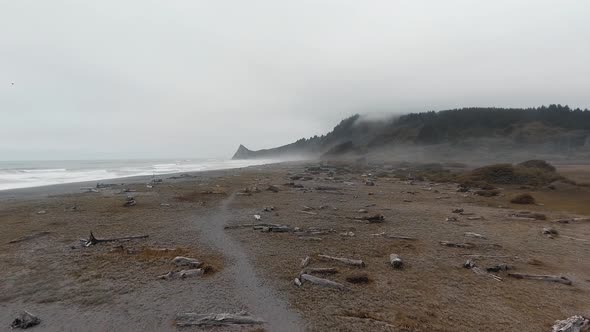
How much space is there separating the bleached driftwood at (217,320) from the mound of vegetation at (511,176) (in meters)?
45.2

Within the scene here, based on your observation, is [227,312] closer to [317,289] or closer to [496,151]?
[317,289]

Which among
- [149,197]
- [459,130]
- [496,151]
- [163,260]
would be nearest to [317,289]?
[163,260]

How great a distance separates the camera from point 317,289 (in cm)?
1202

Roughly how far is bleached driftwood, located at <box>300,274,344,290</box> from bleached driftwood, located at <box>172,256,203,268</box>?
16.9 ft

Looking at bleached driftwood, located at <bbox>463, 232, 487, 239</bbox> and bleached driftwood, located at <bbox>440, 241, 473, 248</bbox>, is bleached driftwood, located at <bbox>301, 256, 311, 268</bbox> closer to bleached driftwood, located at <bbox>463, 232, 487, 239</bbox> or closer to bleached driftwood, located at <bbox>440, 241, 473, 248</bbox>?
bleached driftwood, located at <bbox>440, 241, 473, 248</bbox>

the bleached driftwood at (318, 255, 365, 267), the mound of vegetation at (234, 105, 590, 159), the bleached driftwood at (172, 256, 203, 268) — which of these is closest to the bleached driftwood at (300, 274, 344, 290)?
the bleached driftwood at (318, 255, 365, 267)

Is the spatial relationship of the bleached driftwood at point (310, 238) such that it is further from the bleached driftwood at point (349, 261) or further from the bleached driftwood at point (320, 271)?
the bleached driftwood at point (320, 271)

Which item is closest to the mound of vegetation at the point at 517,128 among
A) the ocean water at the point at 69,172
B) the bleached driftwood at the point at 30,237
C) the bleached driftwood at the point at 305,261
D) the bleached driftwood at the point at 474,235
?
the ocean water at the point at 69,172

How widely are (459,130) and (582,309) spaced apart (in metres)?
199

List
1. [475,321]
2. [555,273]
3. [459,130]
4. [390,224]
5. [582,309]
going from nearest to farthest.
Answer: [475,321], [582,309], [555,273], [390,224], [459,130]

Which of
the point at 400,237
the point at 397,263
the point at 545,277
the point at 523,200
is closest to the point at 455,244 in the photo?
the point at 400,237

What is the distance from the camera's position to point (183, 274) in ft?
43.9

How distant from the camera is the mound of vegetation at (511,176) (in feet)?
140

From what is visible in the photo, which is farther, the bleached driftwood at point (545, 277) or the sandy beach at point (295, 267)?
the bleached driftwood at point (545, 277)
